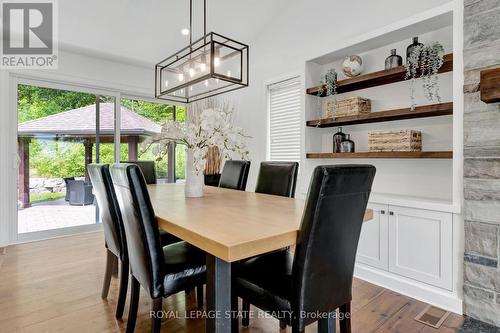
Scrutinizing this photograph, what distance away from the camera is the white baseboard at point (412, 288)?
210 cm

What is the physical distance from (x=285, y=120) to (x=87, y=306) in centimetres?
311

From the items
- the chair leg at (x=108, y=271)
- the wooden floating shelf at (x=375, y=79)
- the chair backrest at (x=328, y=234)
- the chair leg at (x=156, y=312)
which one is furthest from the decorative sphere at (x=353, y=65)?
the chair leg at (x=108, y=271)

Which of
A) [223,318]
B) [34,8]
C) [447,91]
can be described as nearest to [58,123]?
[34,8]

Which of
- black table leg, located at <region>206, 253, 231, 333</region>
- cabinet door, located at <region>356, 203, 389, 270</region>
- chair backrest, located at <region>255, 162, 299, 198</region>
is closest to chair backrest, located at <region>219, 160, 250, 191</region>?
chair backrest, located at <region>255, 162, 299, 198</region>

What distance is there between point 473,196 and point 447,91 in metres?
1.01

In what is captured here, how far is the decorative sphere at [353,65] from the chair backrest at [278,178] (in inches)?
48.9

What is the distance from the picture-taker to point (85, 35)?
12.2ft

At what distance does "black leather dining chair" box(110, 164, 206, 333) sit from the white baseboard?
5.63 feet

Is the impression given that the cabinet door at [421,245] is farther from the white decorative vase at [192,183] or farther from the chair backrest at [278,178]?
the white decorative vase at [192,183]

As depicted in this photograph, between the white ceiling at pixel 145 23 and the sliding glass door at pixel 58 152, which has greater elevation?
the white ceiling at pixel 145 23

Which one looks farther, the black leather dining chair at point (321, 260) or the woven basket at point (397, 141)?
the woven basket at point (397, 141)

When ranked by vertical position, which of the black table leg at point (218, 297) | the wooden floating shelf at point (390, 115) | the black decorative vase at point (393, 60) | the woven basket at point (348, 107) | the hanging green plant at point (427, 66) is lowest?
the black table leg at point (218, 297)

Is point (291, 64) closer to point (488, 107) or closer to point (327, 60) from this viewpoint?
point (327, 60)

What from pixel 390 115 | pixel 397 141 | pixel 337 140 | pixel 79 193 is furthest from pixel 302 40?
pixel 79 193
